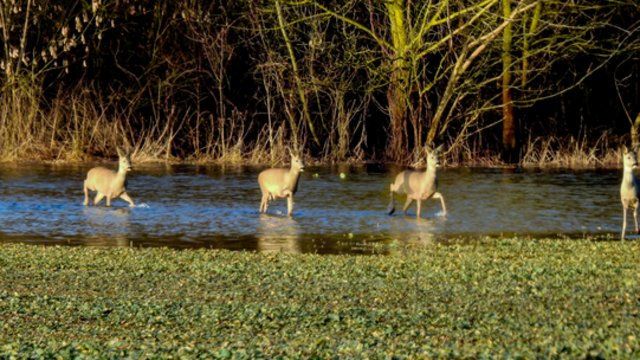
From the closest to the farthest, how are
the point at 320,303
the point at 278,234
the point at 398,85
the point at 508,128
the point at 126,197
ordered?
the point at 320,303 < the point at 278,234 < the point at 126,197 < the point at 398,85 < the point at 508,128

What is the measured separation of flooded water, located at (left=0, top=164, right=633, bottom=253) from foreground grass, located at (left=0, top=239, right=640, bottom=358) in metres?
2.21

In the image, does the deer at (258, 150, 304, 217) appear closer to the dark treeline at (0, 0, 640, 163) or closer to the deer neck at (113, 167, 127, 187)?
the deer neck at (113, 167, 127, 187)

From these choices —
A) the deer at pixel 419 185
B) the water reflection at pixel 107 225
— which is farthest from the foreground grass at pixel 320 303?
the deer at pixel 419 185

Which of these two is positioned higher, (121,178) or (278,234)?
(121,178)

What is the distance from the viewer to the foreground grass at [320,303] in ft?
32.1

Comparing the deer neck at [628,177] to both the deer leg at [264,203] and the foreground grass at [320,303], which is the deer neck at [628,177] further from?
Answer: the deer leg at [264,203]

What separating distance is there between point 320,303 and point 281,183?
10.5m

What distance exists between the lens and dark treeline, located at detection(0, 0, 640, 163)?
113 ft

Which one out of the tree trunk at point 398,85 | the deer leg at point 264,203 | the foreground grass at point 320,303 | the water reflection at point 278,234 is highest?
the tree trunk at point 398,85

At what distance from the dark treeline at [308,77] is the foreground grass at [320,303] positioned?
17.9 meters

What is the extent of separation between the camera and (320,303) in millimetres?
12070

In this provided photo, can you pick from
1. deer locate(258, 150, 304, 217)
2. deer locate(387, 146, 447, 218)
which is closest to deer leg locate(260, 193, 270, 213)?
deer locate(258, 150, 304, 217)

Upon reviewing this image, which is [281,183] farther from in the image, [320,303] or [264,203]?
[320,303]

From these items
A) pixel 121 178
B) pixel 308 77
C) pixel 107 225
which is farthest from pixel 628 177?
pixel 308 77
